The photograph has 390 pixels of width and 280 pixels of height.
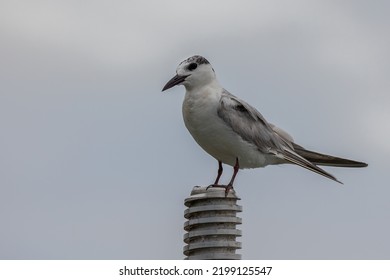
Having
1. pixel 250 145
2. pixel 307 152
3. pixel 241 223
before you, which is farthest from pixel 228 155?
pixel 241 223

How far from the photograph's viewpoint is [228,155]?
22.1 meters

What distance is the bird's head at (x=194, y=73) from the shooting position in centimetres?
2217

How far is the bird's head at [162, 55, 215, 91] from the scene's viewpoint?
72.7 feet

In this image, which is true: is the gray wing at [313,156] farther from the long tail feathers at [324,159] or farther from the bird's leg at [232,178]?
the bird's leg at [232,178]

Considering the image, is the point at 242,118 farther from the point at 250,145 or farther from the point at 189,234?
the point at 189,234

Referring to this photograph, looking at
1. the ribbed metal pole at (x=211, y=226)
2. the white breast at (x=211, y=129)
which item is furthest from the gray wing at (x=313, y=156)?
the ribbed metal pole at (x=211, y=226)

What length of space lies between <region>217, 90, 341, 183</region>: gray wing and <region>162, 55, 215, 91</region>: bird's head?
366 millimetres

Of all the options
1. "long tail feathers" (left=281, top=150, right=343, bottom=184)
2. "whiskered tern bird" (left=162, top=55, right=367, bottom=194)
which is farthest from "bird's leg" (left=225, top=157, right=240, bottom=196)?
"long tail feathers" (left=281, top=150, right=343, bottom=184)

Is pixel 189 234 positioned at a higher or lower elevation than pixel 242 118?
lower
